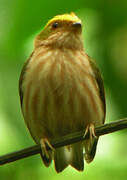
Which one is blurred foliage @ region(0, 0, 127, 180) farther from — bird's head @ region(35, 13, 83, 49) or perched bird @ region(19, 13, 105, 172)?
bird's head @ region(35, 13, 83, 49)

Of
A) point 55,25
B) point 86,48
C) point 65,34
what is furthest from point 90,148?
point 55,25

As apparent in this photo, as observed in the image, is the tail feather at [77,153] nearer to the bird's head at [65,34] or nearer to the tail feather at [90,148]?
the tail feather at [90,148]

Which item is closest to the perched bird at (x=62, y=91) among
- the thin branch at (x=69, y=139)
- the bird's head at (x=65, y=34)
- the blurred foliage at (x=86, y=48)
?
the bird's head at (x=65, y=34)

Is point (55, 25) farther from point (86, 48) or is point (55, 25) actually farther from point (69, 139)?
point (69, 139)

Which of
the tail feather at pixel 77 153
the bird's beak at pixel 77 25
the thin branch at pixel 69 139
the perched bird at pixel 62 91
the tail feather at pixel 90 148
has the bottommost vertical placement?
the tail feather at pixel 77 153

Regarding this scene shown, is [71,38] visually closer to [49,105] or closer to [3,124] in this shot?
[49,105]

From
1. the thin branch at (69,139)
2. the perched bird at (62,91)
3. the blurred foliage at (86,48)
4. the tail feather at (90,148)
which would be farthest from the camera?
the tail feather at (90,148)
